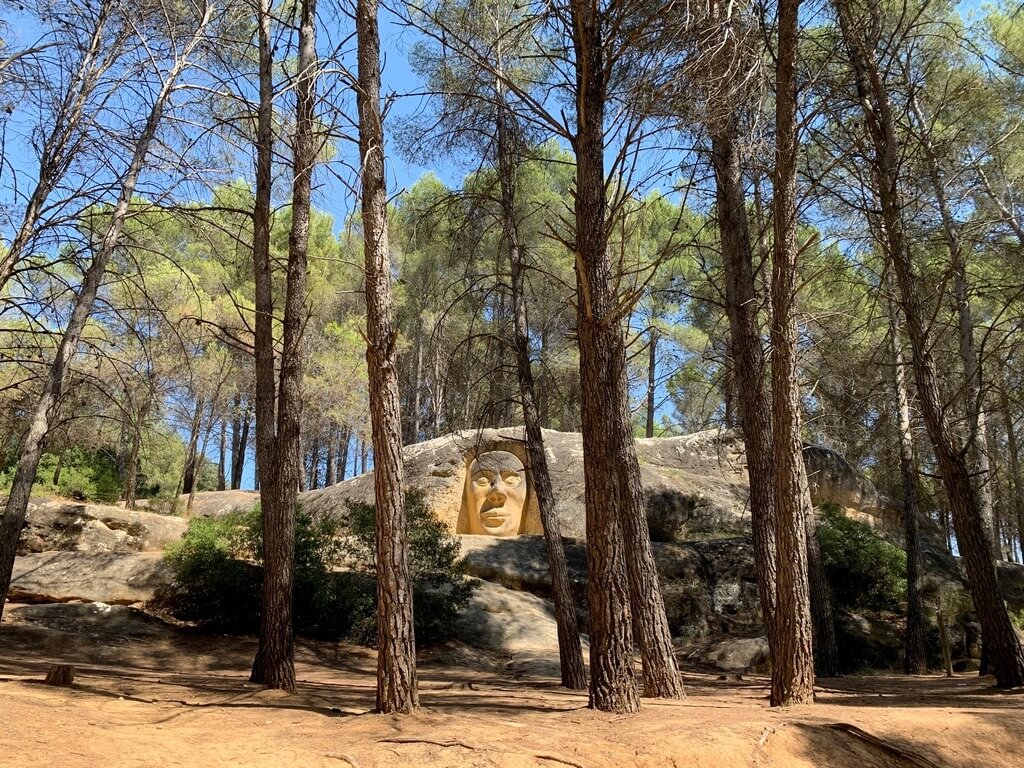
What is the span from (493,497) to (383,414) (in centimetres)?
913

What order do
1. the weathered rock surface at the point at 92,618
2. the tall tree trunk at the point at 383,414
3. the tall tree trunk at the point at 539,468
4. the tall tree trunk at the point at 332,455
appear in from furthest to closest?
the tall tree trunk at the point at 332,455 → the weathered rock surface at the point at 92,618 → the tall tree trunk at the point at 539,468 → the tall tree trunk at the point at 383,414

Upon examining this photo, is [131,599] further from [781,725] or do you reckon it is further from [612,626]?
[781,725]

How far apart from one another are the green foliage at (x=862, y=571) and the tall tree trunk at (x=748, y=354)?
18.0ft

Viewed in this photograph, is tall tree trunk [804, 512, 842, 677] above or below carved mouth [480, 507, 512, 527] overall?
below

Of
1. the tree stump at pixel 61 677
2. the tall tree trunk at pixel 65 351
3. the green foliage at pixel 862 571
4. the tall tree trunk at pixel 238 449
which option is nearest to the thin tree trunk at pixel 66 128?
the tall tree trunk at pixel 65 351

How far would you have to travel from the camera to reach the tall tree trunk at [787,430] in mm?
5668

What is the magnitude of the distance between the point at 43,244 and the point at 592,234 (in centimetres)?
561

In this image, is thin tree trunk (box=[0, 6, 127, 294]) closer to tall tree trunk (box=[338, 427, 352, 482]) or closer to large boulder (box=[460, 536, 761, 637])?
large boulder (box=[460, 536, 761, 637])

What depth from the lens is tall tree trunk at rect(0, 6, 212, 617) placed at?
24.3ft

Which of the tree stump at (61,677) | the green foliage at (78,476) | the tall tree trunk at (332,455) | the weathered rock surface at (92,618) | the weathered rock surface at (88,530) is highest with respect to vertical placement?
the tall tree trunk at (332,455)

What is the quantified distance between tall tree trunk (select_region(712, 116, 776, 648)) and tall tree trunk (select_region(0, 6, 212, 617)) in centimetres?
578

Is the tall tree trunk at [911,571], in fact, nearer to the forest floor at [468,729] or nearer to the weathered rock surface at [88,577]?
the forest floor at [468,729]

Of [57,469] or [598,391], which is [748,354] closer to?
[598,391]

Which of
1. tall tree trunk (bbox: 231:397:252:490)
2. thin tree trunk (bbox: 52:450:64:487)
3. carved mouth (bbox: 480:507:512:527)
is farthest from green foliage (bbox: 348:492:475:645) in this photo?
tall tree trunk (bbox: 231:397:252:490)
